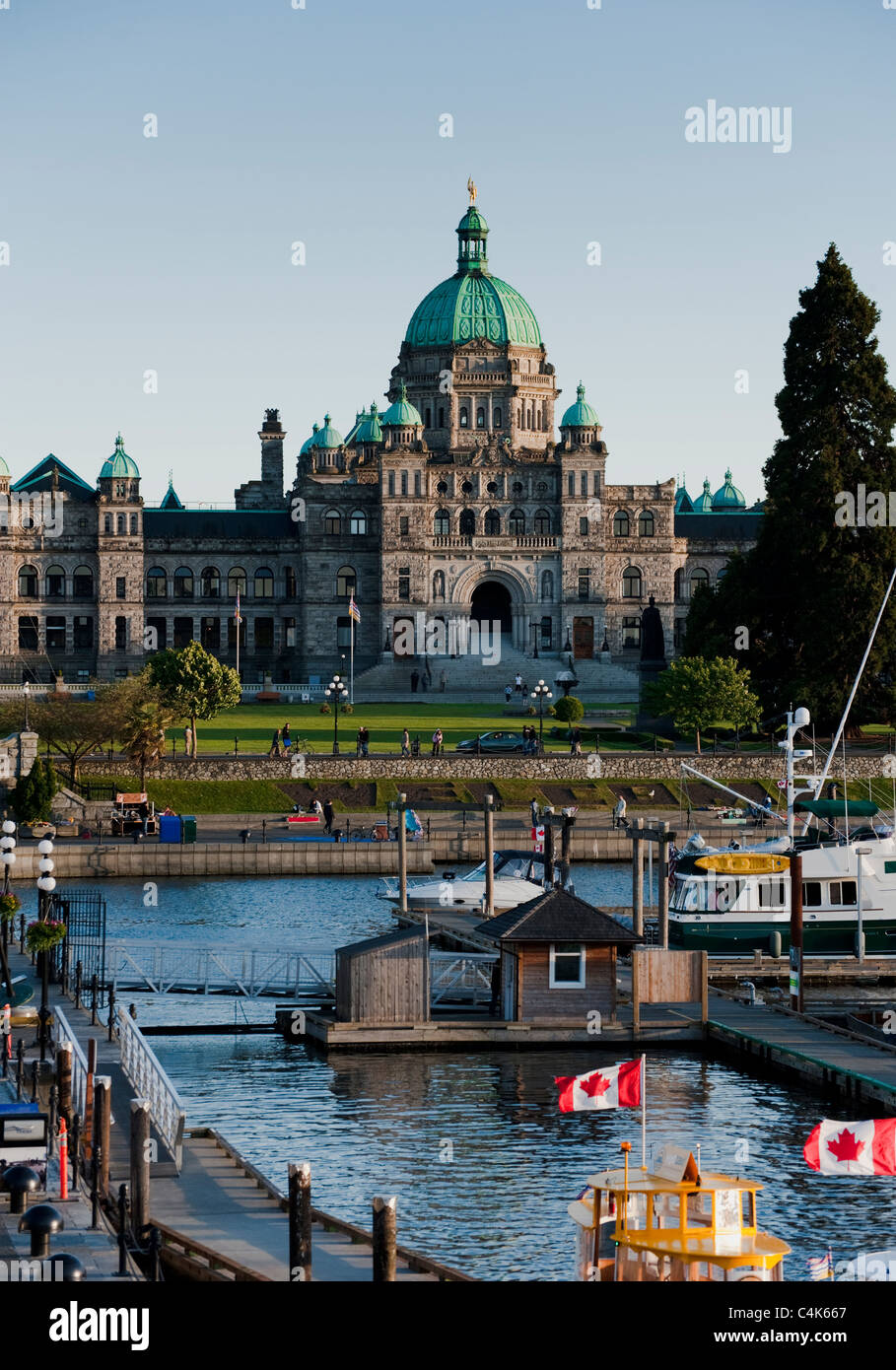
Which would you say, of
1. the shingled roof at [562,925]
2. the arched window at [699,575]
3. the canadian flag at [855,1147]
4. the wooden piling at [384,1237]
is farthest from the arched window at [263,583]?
the canadian flag at [855,1147]

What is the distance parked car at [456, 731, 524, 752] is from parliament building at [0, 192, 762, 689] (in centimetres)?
3261

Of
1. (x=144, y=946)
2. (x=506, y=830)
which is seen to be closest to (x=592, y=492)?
(x=506, y=830)

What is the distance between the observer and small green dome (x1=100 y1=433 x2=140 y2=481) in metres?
130

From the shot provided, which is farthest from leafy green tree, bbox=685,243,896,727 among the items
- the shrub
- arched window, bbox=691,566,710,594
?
arched window, bbox=691,566,710,594

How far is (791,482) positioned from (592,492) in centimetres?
3885

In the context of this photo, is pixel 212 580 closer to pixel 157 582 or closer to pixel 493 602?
pixel 157 582

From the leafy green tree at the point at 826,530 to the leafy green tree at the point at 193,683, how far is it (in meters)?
20.4

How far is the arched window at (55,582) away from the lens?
13025 cm

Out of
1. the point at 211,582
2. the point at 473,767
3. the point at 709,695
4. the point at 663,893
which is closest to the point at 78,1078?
the point at 663,893

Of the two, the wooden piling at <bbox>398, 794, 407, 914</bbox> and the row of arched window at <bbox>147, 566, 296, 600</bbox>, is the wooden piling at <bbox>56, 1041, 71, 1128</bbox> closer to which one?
the wooden piling at <bbox>398, 794, 407, 914</bbox>

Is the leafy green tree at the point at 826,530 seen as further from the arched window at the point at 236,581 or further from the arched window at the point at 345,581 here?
the arched window at the point at 236,581

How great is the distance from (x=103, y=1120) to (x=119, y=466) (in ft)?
343
